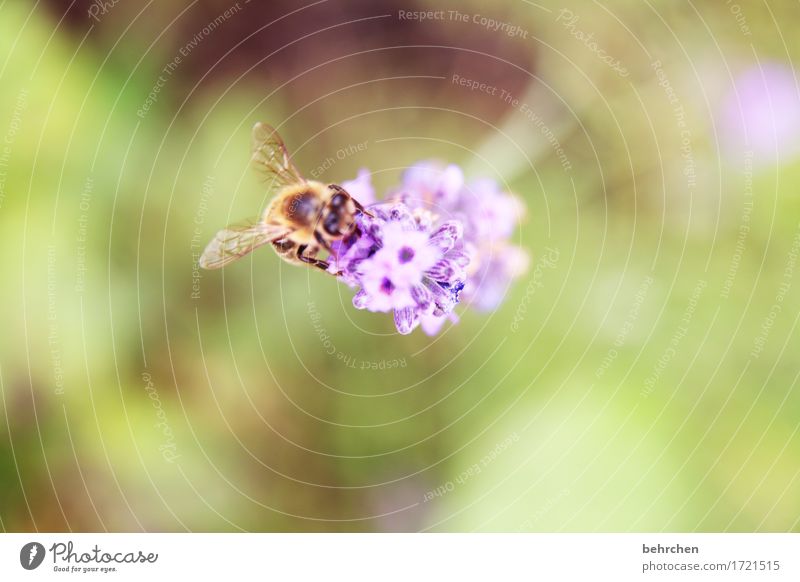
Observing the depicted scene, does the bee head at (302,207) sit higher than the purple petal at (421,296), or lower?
higher

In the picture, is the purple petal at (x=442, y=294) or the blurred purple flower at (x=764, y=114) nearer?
the purple petal at (x=442, y=294)
